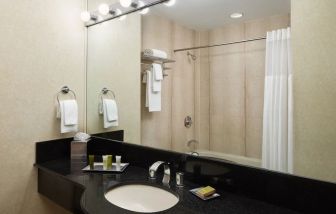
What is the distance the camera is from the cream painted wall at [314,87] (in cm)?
97

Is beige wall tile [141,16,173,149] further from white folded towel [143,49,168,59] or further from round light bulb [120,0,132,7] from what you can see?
round light bulb [120,0,132,7]

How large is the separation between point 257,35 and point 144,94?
89 cm

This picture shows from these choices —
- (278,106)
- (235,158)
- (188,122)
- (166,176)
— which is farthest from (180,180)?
(278,106)

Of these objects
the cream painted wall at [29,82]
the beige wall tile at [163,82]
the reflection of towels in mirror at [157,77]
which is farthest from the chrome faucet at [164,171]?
the cream painted wall at [29,82]

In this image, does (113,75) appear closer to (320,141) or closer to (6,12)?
(6,12)

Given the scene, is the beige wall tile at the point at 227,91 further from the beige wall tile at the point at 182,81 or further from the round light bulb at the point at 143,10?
the round light bulb at the point at 143,10

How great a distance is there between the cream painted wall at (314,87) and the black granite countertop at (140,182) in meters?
0.25

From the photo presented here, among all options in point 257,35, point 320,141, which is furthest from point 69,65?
point 320,141

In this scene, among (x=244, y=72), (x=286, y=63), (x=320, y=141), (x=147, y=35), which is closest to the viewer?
(x=320, y=141)

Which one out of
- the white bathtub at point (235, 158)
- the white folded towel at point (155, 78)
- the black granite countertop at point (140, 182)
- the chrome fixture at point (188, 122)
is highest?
the white folded towel at point (155, 78)

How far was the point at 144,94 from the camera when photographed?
1.75 meters

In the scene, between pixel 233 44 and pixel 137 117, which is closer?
pixel 233 44

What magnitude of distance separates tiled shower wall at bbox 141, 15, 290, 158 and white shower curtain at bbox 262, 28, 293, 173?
0.07 m

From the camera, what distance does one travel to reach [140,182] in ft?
4.22
